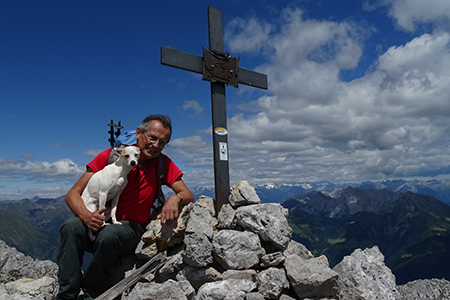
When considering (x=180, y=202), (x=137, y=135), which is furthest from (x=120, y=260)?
(x=137, y=135)

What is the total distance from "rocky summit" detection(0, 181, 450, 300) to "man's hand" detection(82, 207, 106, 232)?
1.06 m

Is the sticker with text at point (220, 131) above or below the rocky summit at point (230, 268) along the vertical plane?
above

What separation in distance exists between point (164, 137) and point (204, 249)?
8.25ft

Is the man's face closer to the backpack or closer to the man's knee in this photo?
the backpack

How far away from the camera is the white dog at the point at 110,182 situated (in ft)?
17.5

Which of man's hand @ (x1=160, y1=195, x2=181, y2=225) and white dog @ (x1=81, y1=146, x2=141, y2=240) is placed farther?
man's hand @ (x1=160, y1=195, x2=181, y2=225)

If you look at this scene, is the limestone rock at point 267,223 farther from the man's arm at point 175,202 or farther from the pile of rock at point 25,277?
the pile of rock at point 25,277

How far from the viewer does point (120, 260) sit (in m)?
6.27

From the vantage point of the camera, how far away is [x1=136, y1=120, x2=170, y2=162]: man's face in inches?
231

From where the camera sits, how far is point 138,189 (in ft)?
19.6

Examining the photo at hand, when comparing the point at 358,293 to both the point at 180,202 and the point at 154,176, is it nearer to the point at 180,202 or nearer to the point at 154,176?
the point at 180,202

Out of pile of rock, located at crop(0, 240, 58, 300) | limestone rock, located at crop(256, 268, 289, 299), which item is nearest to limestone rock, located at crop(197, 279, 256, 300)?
limestone rock, located at crop(256, 268, 289, 299)

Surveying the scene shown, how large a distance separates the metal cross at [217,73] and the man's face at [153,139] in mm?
1527

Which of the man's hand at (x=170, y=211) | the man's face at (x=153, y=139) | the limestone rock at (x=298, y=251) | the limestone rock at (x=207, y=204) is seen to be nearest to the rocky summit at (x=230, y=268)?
the limestone rock at (x=207, y=204)
